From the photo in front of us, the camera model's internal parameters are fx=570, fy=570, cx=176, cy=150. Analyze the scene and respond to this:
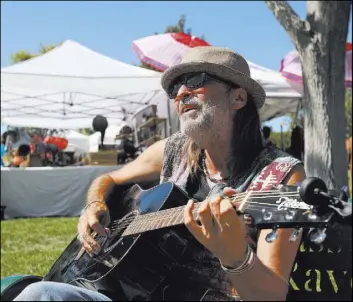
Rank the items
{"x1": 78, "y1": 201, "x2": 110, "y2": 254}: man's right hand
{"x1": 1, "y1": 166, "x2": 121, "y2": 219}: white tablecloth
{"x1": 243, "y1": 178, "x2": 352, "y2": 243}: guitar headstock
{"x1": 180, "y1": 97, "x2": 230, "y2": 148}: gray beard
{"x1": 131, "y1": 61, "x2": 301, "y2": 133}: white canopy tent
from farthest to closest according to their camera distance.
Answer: {"x1": 1, "y1": 166, "x2": 121, "y2": 219}: white tablecloth, {"x1": 131, "y1": 61, "x2": 301, "y2": 133}: white canopy tent, {"x1": 78, "y1": 201, "x2": 110, "y2": 254}: man's right hand, {"x1": 180, "y1": 97, "x2": 230, "y2": 148}: gray beard, {"x1": 243, "y1": 178, "x2": 352, "y2": 243}: guitar headstock

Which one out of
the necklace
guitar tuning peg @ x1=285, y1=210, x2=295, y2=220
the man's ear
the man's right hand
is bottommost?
the man's right hand

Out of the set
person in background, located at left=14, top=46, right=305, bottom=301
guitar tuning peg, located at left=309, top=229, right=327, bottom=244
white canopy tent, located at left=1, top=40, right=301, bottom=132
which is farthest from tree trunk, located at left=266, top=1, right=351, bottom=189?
guitar tuning peg, located at left=309, top=229, right=327, bottom=244

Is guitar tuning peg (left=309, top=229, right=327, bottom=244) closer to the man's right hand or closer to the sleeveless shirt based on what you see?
the sleeveless shirt

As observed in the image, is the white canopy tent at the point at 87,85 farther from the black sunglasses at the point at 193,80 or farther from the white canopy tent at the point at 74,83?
the black sunglasses at the point at 193,80

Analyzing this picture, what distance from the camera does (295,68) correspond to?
9.48 m

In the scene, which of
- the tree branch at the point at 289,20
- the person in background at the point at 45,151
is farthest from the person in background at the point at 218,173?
the person in background at the point at 45,151

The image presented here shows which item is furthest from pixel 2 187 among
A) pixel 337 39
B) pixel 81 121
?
pixel 81 121

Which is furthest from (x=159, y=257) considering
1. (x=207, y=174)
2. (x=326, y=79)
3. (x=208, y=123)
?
(x=326, y=79)

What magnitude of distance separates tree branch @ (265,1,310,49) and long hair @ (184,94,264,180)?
14.0 feet

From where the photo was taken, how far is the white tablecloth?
377 inches

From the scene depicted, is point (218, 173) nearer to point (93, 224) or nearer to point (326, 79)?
point (93, 224)

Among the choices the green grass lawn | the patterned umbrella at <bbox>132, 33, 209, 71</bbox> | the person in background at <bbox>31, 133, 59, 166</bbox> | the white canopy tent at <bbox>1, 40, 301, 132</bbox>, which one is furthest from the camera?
the person in background at <bbox>31, 133, 59, 166</bbox>

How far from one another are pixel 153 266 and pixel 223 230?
583 mm

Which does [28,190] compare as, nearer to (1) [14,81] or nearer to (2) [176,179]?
(1) [14,81]
